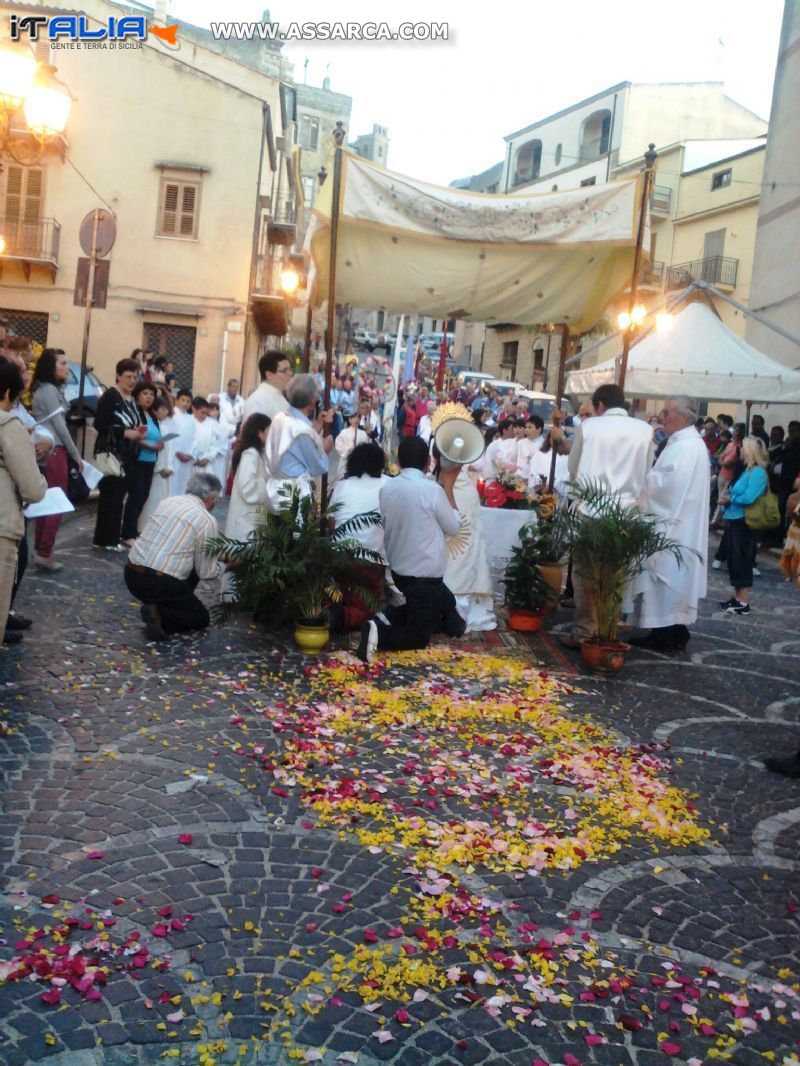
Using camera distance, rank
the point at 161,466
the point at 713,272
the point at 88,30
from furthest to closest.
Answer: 1. the point at 713,272
2. the point at 88,30
3. the point at 161,466

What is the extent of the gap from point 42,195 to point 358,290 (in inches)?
Result: 720

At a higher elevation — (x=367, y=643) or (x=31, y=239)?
(x=31, y=239)

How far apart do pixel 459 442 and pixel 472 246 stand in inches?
69.9

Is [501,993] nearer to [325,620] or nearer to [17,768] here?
[17,768]

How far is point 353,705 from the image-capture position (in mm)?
5953

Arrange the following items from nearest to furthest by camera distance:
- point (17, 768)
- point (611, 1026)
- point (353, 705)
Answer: point (611, 1026) → point (17, 768) → point (353, 705)

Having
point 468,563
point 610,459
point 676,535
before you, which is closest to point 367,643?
point 468,563

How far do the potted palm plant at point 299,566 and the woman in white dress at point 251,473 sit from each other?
63 cm

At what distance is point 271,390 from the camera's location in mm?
8500

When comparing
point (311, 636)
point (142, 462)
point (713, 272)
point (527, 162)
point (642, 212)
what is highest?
point (527, 162)

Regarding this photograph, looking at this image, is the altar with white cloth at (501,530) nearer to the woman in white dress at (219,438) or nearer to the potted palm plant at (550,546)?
the potted palm plant at (550,546)

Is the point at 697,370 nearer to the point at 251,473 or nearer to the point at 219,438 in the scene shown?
the point at 219,438

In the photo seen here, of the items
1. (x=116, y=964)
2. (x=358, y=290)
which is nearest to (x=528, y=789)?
(x=116, y=964)

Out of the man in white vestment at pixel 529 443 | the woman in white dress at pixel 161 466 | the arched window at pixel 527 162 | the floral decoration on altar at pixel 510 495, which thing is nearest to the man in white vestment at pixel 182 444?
the woman in white dress at pixel 161 466
